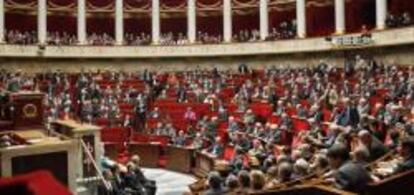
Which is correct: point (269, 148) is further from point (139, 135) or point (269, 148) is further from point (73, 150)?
point (139, 135)

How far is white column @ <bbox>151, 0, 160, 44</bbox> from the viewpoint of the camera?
27484 mm

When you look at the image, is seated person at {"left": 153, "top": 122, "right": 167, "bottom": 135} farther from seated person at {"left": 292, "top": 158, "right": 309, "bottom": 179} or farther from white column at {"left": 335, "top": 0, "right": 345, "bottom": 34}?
white column at {"left": 335, "top": 0, "right": 345, "bottom": 34}

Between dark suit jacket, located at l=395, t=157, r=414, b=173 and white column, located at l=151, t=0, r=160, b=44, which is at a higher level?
white column, located at l=151, t=0, r=160, b=44

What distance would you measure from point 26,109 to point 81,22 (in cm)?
1812

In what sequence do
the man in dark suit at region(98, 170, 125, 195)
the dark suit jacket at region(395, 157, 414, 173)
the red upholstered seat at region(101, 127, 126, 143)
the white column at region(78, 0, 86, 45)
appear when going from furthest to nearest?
the white column at region(78, 0, 86, 45)
the red upholstered seat at region(101, 127, 126, 143)
the man in dark suit at region(98, 170, 125, 195)
the dark suit jacket at region(395, 157, 414, 173)

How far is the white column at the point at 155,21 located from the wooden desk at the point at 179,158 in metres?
→ 13.1

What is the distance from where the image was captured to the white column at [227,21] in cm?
2696

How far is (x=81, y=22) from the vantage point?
27000mm

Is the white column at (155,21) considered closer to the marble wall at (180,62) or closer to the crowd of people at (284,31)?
the marble wall at (180,62)

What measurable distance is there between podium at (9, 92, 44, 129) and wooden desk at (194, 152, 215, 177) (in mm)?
4236

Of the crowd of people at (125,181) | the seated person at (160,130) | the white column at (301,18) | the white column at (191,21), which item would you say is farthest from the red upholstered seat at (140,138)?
the white column at (191,21)

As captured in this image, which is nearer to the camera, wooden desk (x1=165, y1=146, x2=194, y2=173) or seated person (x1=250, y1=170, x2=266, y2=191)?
seated person (x1=250, y1=170, x2=266, y2=191)

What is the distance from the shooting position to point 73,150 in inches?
305

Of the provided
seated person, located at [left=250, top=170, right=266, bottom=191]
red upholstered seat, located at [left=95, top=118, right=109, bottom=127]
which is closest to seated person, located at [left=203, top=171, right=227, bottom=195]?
seated person, located at [left=250, top=170, right=266, bottom=191]
